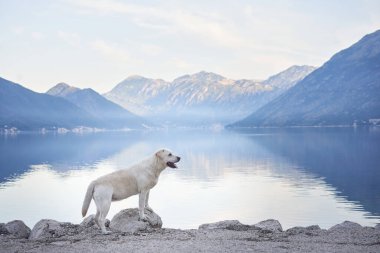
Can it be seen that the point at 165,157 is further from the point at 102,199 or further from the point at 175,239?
the point at 175,239

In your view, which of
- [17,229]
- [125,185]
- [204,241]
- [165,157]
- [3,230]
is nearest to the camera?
[204,241]

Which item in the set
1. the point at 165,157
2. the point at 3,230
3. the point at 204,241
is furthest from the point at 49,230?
the point at 204,241

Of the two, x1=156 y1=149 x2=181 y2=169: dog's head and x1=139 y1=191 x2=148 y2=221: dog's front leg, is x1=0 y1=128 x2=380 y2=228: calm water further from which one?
x1=156 y1=149 x2=181 y2=169: dog's head

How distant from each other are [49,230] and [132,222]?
3.42 m

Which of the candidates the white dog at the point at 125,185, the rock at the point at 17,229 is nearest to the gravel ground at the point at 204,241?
the white dog at the point at 125,185

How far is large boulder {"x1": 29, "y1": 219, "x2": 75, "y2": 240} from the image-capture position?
1892cm

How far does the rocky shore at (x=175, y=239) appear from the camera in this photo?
48.7 feet

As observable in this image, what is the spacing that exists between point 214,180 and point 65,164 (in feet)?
141

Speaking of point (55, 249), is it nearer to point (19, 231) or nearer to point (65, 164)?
point (19, 231)

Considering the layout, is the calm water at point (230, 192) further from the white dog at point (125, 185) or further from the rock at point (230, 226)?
the white dog at point (125, 185)

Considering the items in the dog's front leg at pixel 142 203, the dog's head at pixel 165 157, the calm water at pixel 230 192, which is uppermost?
the dog's head at pixel 165 157

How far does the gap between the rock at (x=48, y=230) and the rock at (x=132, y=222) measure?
2.06m

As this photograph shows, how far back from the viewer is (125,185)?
60.2 ft

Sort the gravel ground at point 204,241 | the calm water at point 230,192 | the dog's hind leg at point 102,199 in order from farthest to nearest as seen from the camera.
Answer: the calm water at point 230,192, the dog's hind leg at point 102,199, the gravel ground at point 204,241
